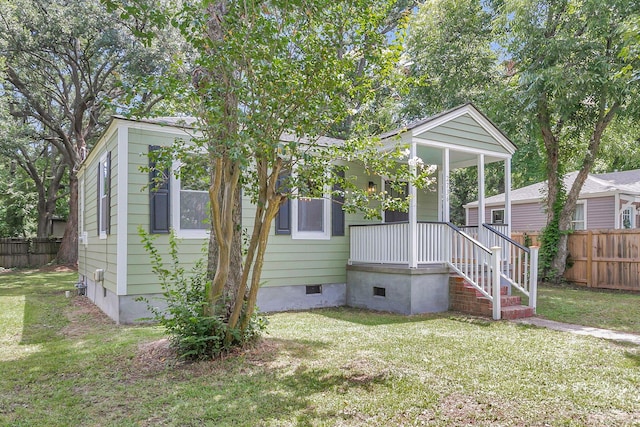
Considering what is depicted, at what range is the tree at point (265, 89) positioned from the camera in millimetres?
3828

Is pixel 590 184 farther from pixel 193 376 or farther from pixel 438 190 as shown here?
pixel 193 376

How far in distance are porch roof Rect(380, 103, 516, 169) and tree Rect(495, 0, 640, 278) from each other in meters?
2.74

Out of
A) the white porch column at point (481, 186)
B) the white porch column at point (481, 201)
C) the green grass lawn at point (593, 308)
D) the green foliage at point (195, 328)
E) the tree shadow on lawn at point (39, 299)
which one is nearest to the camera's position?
the green foliage at point (195, 328)

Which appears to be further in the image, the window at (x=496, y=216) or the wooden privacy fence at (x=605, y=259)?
the window at (x=496, y=216)

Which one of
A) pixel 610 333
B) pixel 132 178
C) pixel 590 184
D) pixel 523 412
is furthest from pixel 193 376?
pixel 590 184

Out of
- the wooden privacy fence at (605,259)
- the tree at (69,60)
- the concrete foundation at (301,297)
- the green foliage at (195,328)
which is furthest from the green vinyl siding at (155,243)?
the tree at (69,60)

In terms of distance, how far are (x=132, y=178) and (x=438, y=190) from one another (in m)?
6.41

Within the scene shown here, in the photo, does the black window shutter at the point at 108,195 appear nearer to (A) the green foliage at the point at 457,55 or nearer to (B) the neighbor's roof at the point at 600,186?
(A) the green foliage at the point at 457,55

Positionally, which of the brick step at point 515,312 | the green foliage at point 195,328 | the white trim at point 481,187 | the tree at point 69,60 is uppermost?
the tree at point 69,60

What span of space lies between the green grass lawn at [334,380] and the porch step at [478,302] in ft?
2.28

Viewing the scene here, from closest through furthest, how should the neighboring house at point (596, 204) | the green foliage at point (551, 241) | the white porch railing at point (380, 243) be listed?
the white porch railing at point (380, 243) → the green foliage at point (551, 241) → the neighboring house at point (596, 204)

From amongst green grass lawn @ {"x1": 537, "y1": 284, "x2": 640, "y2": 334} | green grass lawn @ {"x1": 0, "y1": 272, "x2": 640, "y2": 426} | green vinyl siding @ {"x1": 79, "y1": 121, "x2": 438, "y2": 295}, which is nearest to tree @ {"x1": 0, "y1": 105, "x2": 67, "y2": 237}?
green vinyl siding @ {"x1": 79, "y1": 121, "x2": 438, "y2": 295}

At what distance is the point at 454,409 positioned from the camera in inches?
124

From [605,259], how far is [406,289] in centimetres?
655
